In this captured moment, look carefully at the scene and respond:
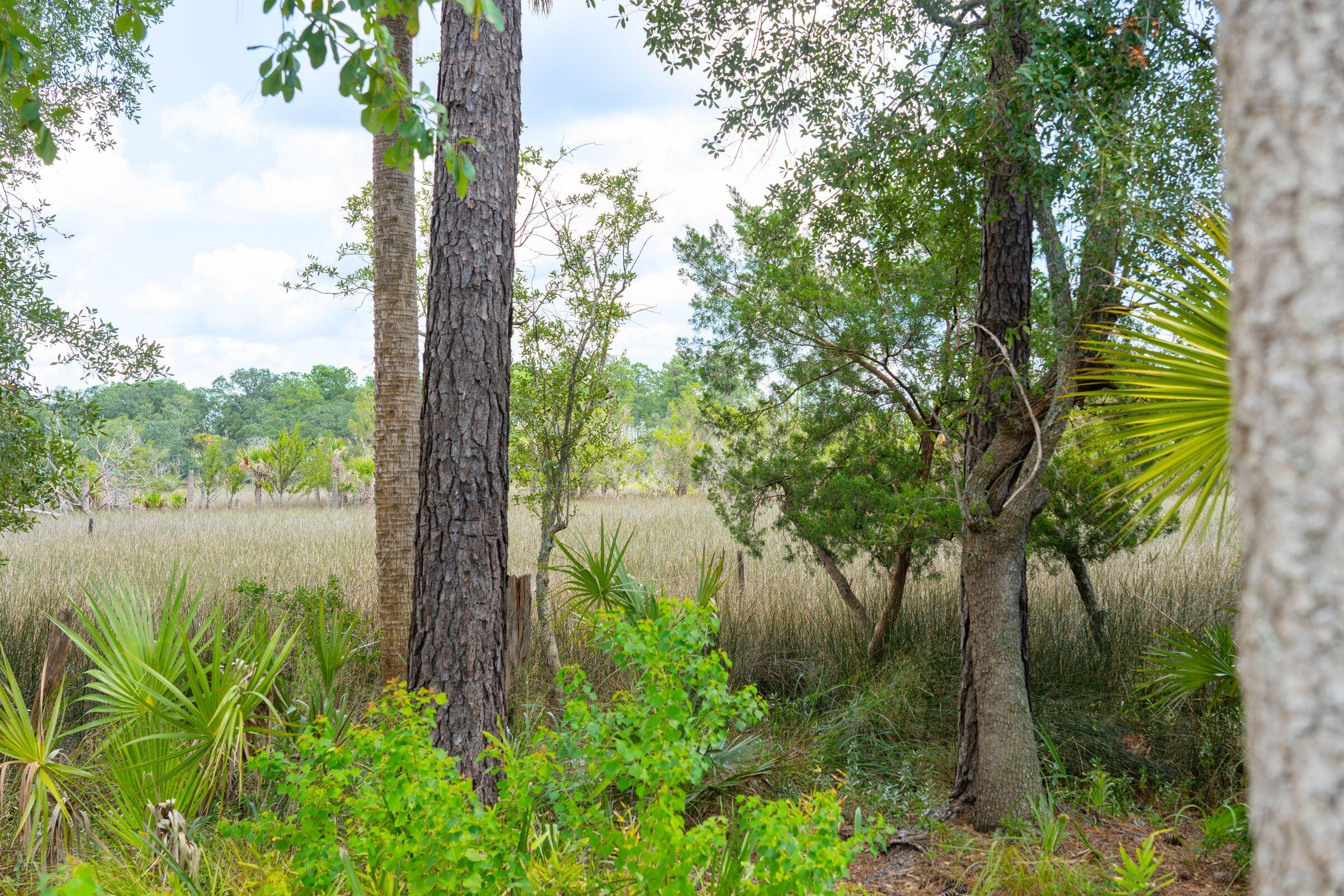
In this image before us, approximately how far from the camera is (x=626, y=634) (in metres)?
2.57

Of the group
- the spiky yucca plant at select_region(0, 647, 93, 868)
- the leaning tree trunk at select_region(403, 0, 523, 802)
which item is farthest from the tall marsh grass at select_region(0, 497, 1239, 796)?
the spiky yucca plant at select_region(0, 647, 93, 868)

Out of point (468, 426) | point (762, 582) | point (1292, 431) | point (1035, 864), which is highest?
point (468, 426)

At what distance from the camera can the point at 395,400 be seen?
584cm

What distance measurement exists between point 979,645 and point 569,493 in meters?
4.05

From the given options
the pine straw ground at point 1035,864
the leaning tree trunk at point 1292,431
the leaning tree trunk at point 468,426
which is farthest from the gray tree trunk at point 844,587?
the leaning tree trunk at point 1292,431

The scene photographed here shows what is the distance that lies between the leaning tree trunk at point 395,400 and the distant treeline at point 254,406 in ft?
141

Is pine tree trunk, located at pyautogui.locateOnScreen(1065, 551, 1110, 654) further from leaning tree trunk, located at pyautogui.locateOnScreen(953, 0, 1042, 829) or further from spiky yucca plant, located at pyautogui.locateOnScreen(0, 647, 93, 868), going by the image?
spiky yucca plant, located at pyautogui.locateOnScreen(0, 647, 93, 868)

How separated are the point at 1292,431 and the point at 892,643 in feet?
21.5

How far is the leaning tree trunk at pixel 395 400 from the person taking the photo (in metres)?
5.73

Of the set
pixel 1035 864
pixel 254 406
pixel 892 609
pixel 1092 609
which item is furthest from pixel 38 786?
pixel 254 406

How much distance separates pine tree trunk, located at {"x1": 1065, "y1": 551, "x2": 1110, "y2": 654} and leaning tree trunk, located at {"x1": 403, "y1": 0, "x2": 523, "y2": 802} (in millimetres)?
5133

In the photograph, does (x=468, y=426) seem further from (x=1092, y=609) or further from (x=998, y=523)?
(x=1092, y=609)

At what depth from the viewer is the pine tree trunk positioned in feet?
22.7

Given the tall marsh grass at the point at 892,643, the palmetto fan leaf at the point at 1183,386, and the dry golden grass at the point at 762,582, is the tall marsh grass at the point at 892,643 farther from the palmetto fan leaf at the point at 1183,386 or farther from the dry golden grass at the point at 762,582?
the palmetto fan leaf at the point at 1183,386
